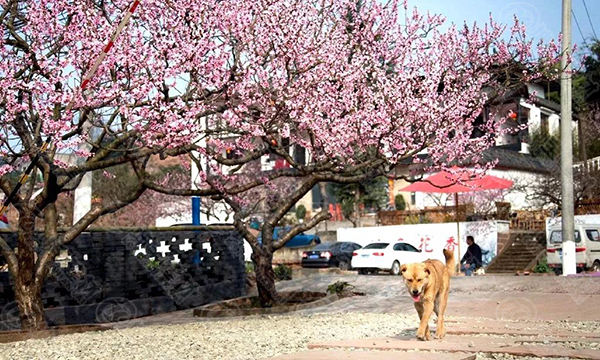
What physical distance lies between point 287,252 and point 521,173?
50.1ft

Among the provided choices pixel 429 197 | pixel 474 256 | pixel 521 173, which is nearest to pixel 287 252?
pixel 429 197

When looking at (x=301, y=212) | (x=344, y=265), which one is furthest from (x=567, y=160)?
(x=301, y=212)

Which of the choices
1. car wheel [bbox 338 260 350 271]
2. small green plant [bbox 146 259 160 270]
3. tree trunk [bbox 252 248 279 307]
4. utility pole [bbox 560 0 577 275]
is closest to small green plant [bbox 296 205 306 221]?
car wheel [bbox 338 260 350 271]

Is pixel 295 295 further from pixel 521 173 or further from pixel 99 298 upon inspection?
pixel 521 173

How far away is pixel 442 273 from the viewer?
9062mm

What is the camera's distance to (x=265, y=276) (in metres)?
17.1

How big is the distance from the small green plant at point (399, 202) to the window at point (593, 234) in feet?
78.4

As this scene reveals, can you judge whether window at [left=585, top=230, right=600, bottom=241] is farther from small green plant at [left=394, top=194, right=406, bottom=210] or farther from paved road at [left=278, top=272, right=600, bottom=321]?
small green plant at [left=394, top=194, right=406, bottom=210]

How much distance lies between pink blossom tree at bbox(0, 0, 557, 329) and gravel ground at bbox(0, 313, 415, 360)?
1934 mm

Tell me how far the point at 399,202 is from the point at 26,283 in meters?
41.9

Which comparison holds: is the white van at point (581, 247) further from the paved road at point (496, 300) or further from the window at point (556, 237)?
the paved road at point (496, 300)

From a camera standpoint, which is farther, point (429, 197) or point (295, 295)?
point (429, 197)

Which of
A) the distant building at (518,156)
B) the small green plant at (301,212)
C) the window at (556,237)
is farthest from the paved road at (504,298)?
the small green plant at (301,212)

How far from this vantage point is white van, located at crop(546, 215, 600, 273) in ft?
89.0
